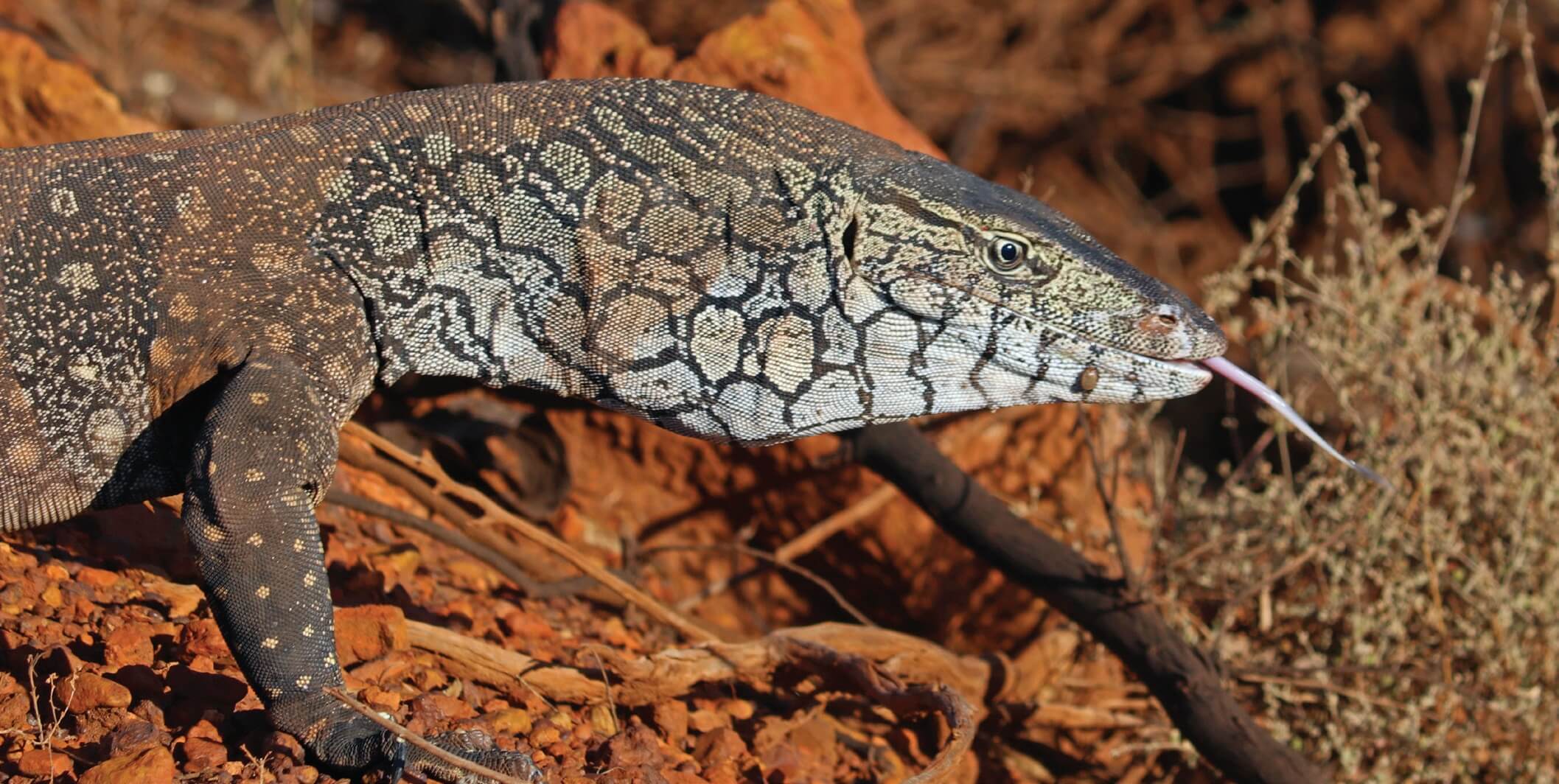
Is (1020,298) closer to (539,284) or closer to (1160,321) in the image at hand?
(1160,321)

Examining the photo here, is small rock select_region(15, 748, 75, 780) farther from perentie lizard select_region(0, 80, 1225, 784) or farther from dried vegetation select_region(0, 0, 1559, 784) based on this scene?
perentie lizard select_region(0, 80, 1225, 784)

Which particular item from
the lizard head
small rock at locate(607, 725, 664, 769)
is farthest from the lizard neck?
small rock at locate(607, 725, 664, 769)

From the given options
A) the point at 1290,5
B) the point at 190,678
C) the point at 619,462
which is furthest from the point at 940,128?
the point at 190,678

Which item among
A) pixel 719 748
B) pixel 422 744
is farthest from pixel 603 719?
pixel 422 744

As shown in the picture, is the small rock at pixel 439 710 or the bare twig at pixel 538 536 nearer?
the small rock at pixel 439 710

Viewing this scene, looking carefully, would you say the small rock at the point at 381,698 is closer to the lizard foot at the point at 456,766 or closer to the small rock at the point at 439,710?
the small rock at the point at 439,710

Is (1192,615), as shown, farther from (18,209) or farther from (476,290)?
(18,209)

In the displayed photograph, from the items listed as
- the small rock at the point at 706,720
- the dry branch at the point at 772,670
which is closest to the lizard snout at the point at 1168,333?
the dry branch at the point at 772,670
